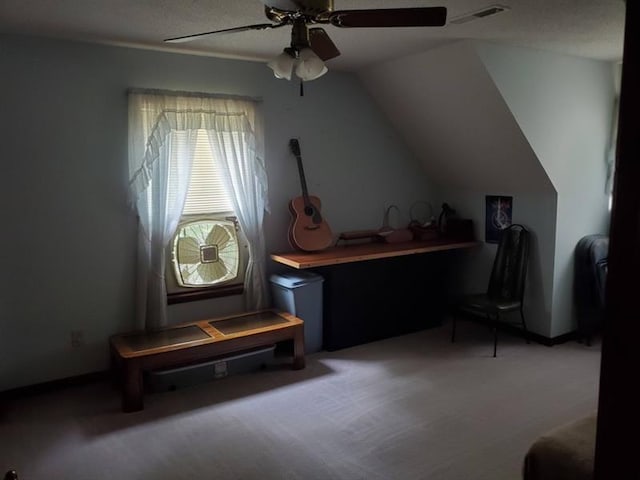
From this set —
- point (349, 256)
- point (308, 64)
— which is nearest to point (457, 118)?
point (349, 256)

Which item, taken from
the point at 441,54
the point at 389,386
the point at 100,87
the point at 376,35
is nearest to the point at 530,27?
the point at 441,54

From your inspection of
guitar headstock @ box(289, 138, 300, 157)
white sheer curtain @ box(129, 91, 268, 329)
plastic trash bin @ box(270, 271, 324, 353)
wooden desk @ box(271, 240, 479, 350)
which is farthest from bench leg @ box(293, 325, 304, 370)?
guitar headstock @ box(289, 138, 300, 157)

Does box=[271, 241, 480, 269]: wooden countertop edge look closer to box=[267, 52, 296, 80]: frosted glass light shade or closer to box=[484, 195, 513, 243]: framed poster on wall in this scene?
box=[484, 195, 513, 243]: framed poster on wall

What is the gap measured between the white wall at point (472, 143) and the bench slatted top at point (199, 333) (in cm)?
201

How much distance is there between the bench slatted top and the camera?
10.5 ft

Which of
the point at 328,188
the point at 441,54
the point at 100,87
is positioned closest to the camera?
the point at 100,87

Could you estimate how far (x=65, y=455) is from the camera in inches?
102

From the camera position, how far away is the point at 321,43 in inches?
90.7

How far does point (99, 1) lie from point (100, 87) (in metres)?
0.97

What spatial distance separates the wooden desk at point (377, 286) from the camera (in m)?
3.98

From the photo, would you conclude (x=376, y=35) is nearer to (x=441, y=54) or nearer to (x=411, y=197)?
(x=441, y=54)

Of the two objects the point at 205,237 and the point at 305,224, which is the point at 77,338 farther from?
the point at 305,224

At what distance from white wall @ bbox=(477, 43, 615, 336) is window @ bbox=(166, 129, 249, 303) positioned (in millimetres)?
2144

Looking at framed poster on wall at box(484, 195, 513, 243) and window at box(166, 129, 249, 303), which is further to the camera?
framed poster on wall at box(484, 195, 513, 243)
